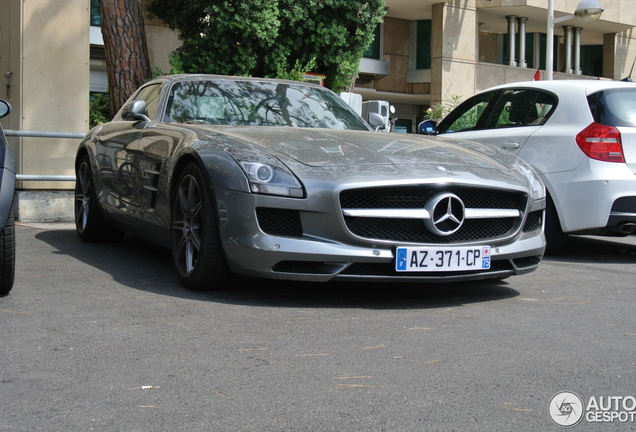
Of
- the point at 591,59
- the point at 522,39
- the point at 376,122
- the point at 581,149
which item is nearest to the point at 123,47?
the point at 376,122

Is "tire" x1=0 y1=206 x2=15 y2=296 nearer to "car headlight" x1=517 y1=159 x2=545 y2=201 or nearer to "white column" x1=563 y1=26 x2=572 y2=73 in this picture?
"car headlight" x1=517 y1=159 x2=545 y2=201

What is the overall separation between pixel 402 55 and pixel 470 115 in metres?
20.7

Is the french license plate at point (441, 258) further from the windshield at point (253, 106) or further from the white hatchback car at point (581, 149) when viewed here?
the white hatchback car at point (581, 149)

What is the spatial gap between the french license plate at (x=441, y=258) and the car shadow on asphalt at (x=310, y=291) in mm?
241

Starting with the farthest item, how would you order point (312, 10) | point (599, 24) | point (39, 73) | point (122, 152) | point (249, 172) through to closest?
point (599, 24) → point (312, 10) → point (39, 73) → point (122, 152) → point (249, 172)

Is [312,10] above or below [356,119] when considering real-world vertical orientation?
above

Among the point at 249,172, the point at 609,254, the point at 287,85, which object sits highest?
the point at 287,85

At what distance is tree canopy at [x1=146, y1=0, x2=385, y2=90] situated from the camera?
14969 mm

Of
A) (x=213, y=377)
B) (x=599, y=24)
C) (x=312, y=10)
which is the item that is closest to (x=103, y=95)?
(x=312, y=10)

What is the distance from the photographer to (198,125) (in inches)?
240

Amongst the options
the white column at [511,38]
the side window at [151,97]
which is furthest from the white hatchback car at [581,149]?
the white column at [511,38]

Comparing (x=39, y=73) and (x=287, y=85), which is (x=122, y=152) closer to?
(x=287, y=85)

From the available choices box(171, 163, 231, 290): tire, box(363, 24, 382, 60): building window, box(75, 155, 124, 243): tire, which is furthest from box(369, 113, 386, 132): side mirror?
box(363, 24, 382, 60): building window

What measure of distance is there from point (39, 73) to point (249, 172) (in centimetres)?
665
